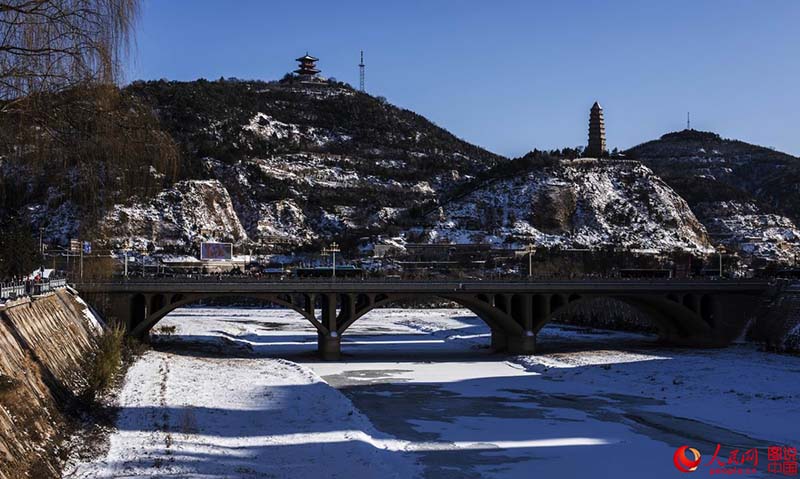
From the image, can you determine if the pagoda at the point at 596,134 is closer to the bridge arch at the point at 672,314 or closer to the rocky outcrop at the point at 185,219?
the rocky outcrop at the point at 185,219

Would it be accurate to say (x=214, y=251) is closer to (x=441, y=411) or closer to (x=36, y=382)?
(x=441, y=411)

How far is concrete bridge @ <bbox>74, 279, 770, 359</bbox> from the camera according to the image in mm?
67375

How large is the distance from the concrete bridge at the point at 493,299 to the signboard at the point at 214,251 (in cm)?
3226

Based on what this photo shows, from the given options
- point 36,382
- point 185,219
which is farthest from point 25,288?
point 185,219

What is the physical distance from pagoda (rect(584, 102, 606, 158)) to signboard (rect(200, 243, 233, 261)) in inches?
4244

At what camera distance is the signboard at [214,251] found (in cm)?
10731

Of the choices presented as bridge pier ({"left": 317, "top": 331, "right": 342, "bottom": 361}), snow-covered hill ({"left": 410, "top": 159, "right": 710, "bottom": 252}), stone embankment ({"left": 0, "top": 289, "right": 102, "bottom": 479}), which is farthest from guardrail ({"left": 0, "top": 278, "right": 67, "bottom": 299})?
snow-covered hill ({"left": 410, "top": 159, "right": 710, "bottom": 252})

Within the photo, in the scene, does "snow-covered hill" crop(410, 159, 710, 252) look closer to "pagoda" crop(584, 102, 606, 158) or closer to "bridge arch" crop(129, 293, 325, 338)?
"pagoda" crop(584, 102, 606, 158)

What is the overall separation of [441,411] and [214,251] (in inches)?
2815

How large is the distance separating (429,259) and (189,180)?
164ft

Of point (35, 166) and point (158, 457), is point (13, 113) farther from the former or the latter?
point (158, 457)

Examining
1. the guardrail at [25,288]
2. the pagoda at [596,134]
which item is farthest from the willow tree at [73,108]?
the pagoda at [596,134]

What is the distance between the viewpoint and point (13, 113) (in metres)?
16.2

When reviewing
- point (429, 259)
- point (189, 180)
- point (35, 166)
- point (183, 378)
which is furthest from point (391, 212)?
point (35, 166)
